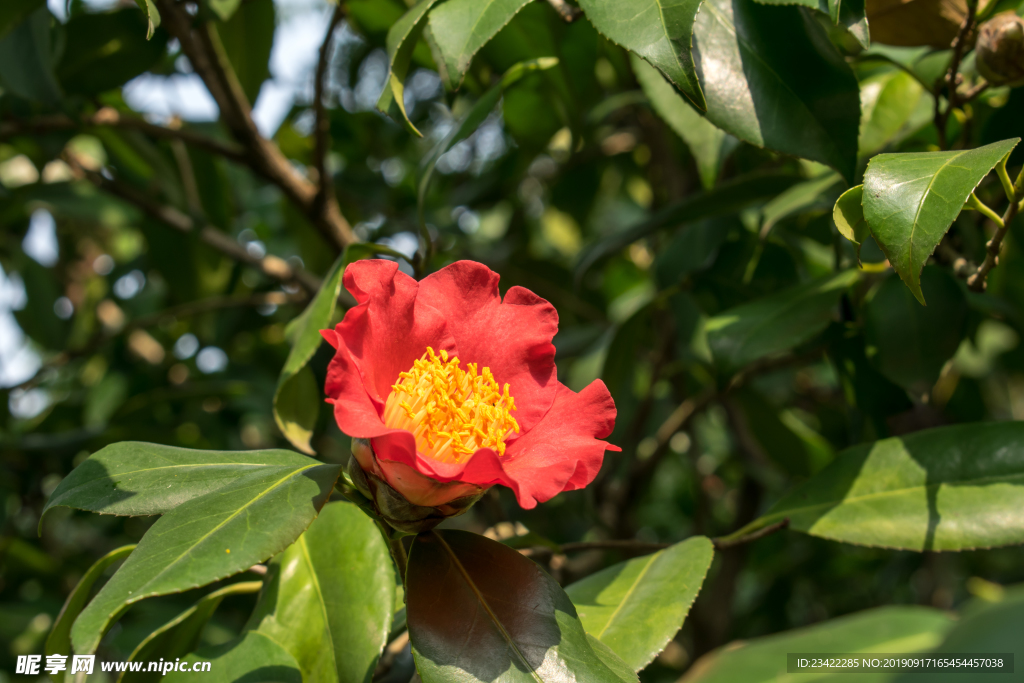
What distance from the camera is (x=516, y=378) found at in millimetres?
666

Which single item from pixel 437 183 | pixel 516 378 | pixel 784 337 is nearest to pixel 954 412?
pixel 784 337

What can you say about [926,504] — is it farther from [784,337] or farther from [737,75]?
[737,75]

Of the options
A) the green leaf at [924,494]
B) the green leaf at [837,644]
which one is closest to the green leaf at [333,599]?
the green leaf at [837,644]

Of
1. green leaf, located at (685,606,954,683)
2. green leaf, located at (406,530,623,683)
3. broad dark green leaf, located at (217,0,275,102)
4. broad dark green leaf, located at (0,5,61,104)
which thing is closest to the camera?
green leaf, located at (685,606,954,683)

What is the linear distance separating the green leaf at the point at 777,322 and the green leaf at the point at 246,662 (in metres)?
0.56

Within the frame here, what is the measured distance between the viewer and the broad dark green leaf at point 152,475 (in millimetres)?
558

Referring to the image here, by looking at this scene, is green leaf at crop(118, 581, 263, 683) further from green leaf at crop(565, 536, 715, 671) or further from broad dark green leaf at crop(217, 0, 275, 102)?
broad dark green leaf at crop(217, 0, 275, 102)

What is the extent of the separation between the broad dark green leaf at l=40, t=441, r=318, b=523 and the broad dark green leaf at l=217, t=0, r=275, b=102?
2.92 ft

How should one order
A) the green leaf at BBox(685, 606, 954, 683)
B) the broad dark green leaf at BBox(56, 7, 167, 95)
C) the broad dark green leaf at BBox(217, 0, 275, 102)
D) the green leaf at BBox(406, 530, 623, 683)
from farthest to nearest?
the broad dark green leaf at BBox(217, 0, 275, 102)
the broad dark green leaf at BBox(56, 7, 167, 95)
the green leaf at BBox(406, 530, 623, 683)
the green leaf at BBox(685, 606, 954, 683)

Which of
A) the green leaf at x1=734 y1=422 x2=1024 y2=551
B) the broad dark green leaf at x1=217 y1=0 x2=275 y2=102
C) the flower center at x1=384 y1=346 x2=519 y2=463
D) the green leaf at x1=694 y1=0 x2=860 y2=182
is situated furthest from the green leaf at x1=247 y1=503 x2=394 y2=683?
the broad dark green leaf at x1=217 y1=0 x2=275 y2=102

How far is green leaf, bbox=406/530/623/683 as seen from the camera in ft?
1.77

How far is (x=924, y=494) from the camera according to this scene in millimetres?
762

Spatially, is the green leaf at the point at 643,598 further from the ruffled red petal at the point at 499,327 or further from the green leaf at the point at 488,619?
the ruffled red petal at the point at 499,327

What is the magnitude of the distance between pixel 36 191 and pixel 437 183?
2.82 feet
